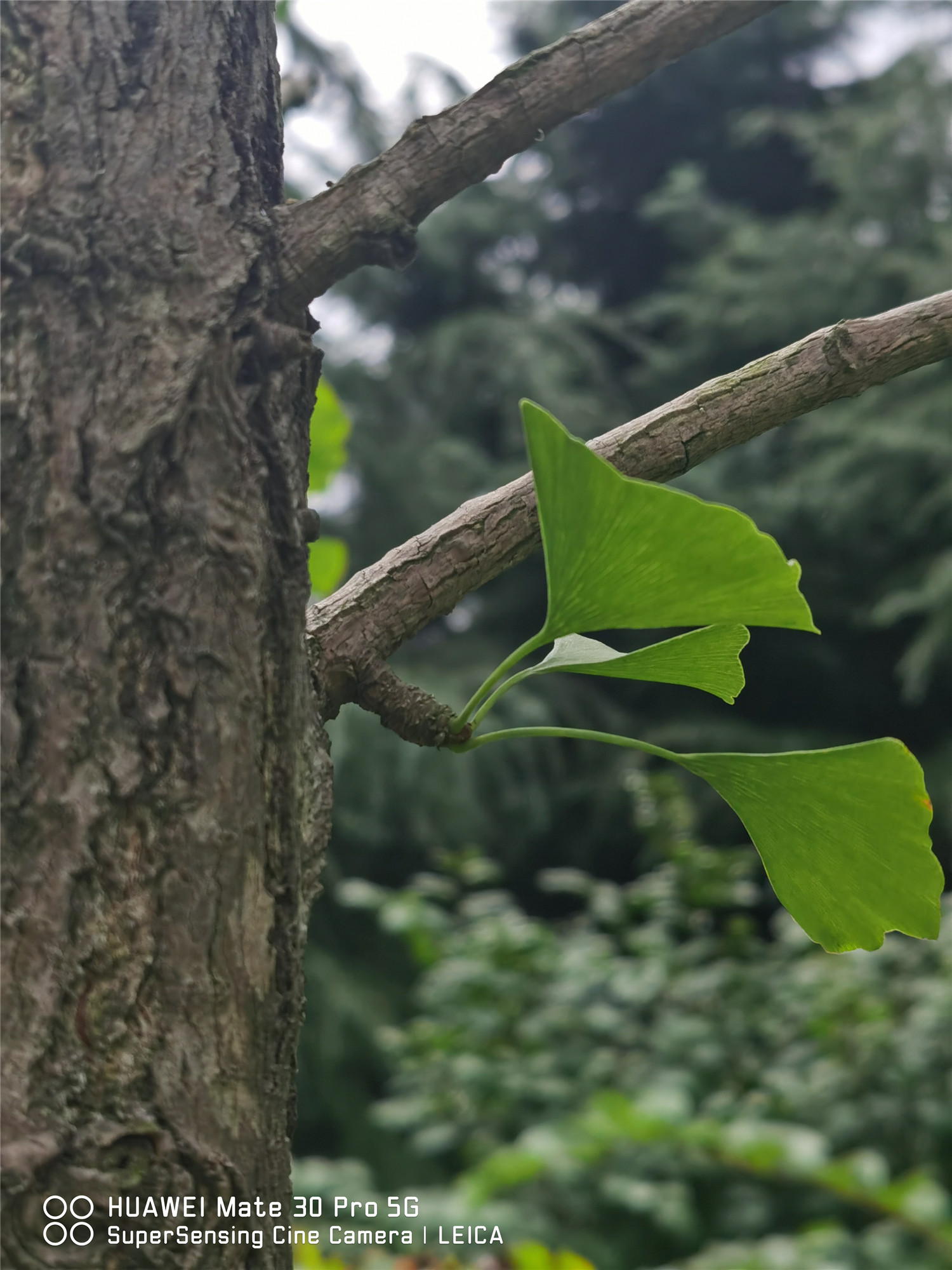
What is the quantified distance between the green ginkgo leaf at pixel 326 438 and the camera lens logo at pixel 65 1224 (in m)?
0.48

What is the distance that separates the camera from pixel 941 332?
327 mm

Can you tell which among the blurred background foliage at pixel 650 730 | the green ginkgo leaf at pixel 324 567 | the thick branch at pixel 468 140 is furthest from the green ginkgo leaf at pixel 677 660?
the blurred background foliage at pixel 650 730

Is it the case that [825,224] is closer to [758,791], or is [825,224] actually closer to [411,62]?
[411,62]

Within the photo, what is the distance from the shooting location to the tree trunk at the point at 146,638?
0.24 meters

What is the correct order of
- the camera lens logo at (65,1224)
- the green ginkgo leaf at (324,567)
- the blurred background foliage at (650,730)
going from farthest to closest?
the blurred background foliage at (650,730) < the green ginkgo leaf at (324,567) < the camera lens logo at (65,1224)

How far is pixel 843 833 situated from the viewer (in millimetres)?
293

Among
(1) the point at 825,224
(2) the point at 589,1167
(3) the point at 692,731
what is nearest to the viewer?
(2) the point at 589,1167

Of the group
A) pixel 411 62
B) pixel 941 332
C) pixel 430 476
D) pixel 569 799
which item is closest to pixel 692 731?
pixel 569 799

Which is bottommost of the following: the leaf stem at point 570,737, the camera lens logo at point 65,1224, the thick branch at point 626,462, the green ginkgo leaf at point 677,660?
the camera lens logo at point 65,1224

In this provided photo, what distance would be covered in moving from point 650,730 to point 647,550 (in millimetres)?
2556

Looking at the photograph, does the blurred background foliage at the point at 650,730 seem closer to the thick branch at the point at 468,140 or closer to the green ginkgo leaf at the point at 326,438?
the green ginkgo leaf at the point at 326,438

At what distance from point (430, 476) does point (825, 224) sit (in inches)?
50.6

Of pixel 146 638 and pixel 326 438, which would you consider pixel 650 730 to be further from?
pixel 146 638

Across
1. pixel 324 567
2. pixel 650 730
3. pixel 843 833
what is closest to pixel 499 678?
pixel 843 833
